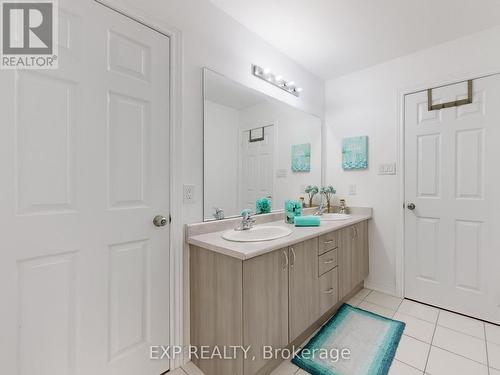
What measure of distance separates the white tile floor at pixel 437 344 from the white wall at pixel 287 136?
47.5 inches

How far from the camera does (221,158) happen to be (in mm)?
1759

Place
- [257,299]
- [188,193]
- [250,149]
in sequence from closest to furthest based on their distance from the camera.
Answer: [257,299]
[188,193]
[250,149]

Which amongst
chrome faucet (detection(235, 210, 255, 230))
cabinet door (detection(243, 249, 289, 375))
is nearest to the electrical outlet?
chrome faucet (detection(235, 210, 255, 230))

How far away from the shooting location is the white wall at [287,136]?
2072 mm

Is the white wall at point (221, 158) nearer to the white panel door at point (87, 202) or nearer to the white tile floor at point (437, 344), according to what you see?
the white panel door at point (87, 202)

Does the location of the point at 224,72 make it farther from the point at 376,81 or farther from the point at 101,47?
the point at 376,81

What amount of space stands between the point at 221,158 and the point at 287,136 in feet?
3.03

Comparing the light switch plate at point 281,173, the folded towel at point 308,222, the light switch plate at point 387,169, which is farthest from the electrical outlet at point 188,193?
the light switch plate at point 387,169

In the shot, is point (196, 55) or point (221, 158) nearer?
point (196, 55)

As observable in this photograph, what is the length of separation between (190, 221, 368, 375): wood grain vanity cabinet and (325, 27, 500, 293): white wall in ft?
3.27

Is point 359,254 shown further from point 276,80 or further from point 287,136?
point 276,80

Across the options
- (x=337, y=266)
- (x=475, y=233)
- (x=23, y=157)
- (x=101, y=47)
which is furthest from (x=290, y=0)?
(x=475, y=233)

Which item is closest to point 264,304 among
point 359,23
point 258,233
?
point 258,233

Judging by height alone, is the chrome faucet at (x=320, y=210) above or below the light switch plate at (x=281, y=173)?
below
